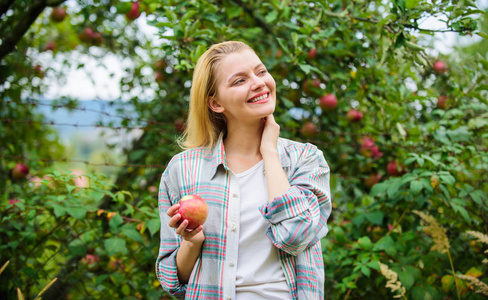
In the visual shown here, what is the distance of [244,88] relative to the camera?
4.38ft

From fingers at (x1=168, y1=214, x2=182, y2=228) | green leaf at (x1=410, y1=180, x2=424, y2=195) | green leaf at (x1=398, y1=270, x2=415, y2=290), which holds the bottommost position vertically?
green leaf at (x1=398, y1=270, x2=415, y2=290)

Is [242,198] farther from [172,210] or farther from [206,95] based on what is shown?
[206,95]

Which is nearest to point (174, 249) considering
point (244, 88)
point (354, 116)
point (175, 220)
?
point (175, 220)

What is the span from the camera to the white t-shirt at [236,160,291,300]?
1.19 meters

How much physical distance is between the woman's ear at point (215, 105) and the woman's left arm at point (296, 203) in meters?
0.21

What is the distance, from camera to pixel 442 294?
2.03 meters

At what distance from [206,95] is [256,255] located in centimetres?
56

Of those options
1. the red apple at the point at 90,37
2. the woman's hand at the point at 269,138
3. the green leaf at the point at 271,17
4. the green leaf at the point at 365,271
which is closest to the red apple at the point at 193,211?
the woman's hand at the point at 269,138

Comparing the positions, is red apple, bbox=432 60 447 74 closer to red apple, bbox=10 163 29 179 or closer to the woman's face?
the woman's face

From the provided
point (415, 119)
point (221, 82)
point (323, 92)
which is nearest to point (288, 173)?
point (221, 82)

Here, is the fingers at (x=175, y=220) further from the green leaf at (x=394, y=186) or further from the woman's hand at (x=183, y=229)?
the green leaf at (x=394, y=186)

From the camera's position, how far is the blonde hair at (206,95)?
4.67 ft

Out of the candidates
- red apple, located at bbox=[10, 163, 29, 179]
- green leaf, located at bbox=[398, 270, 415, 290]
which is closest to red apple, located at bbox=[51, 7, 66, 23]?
red apple, located at bbox=[10, 163, 29, 179]

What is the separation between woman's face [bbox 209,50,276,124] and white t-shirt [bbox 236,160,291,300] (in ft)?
0.71
